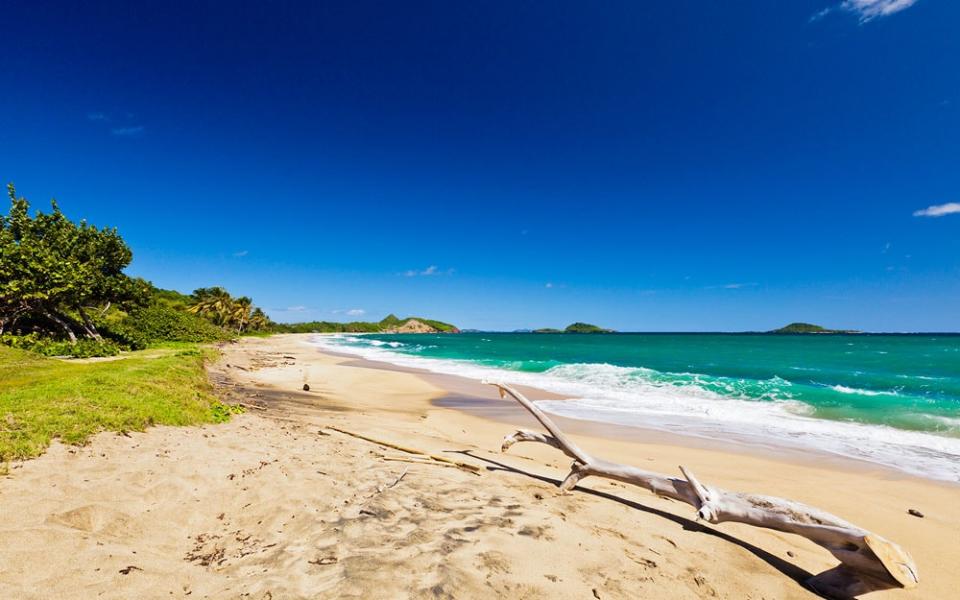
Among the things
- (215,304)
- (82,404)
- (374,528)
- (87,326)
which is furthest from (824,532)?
(215,304)

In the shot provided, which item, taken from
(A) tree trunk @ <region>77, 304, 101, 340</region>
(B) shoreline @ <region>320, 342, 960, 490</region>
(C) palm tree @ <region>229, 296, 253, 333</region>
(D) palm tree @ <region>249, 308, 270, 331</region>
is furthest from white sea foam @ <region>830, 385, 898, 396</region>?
(D) palm tree @ <region>249, 308, 270, 331</region>

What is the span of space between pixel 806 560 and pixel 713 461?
5.09 metres

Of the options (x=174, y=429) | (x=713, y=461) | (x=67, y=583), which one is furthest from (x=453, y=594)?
(x=713, y=461)

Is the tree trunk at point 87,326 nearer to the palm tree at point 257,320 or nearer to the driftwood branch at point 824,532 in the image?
the driftwood branch at point 824,532

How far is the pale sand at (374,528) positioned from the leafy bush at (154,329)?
25.3 m

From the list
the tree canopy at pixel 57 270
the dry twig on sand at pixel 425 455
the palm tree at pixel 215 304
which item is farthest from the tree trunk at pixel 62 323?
the palm tree at pixel 215 304

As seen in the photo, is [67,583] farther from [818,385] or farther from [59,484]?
[818,385]

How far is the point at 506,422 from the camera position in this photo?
13602 millimetres

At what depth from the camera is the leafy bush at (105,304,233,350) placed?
26641 mm

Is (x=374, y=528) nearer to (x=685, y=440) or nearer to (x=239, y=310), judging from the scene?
(x=685, y=440)

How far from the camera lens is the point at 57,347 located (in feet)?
60.7

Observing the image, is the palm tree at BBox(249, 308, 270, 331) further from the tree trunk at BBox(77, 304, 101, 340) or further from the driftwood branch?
the driftwood branch

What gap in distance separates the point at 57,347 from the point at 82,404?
55.7 feet

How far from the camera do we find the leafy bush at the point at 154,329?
26.6 metres
